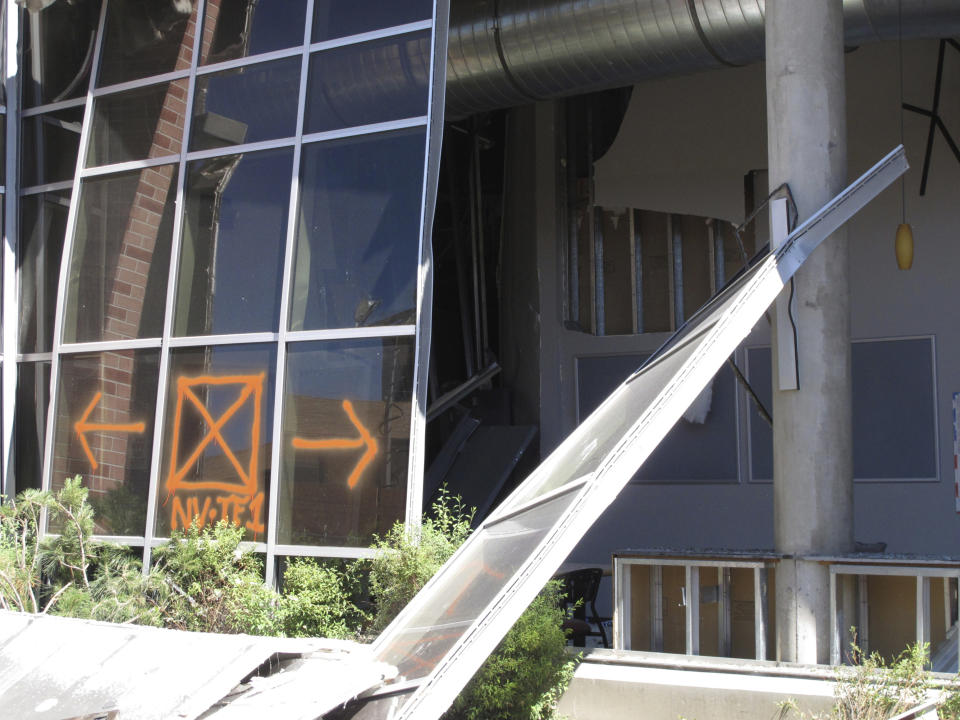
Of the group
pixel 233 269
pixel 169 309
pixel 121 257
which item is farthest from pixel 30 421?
pixel 233 269

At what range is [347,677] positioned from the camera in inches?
156

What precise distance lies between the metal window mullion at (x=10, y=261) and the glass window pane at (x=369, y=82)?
328 cm

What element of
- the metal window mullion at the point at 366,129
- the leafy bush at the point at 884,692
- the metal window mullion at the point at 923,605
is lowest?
the leafy bush at the point at 884,692

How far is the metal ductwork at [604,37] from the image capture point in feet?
24.8

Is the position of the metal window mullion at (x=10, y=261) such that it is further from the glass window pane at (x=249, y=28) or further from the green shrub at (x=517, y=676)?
the green shrub at (x=517, y=676)

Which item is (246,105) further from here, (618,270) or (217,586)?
(618,270)

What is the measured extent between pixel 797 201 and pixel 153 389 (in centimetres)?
502

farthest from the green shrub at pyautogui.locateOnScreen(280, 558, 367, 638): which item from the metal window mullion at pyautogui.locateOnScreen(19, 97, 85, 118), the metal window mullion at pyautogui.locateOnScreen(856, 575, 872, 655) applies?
the metal window mullion at pyautogui.locateOnScreen(19, 97, 85, 118)

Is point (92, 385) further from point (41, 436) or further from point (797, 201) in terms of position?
point (797, 201)

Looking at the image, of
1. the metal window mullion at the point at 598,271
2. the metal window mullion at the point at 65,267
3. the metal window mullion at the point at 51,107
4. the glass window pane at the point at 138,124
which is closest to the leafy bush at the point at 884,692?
the metal window mullion at the point at 65,267

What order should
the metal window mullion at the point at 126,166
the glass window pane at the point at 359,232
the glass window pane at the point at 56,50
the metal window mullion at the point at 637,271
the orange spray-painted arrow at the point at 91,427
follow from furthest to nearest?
the metal window mullion at the point at 637,271 → the glass window pane at the point at 56,50 → the metal window mullion at the point at 126,166 → the orange spray-painted arrow at the point at 91,427 → the glass window pane at the point at 359,232

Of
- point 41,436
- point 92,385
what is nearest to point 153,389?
point 92,385

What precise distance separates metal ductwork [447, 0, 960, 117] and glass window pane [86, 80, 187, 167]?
267 cm

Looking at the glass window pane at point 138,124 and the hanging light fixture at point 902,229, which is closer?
the hanging light fixture at point 902,229
